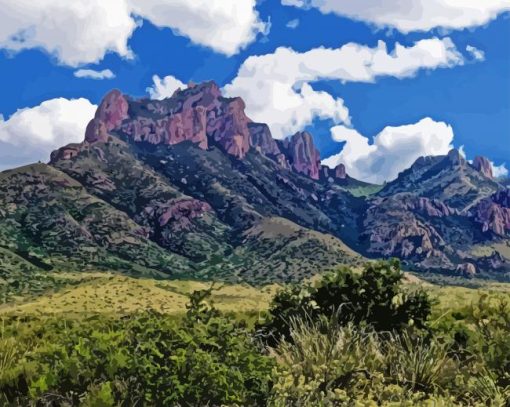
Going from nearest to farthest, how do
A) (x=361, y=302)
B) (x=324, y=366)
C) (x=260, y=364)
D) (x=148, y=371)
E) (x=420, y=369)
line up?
(x=148, y=371)
(x=260, y=364)
(x=324, y=366)
(x=420, y=369)
(x=361, y=302)

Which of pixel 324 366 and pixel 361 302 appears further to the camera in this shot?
pixel 361 302

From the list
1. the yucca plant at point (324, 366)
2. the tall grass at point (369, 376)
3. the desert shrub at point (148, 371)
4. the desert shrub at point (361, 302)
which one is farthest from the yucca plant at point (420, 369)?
the desert shrub at point (148, 371)

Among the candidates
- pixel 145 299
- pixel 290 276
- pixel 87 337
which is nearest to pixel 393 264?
pixel 87 337

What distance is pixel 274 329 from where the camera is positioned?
12.8m

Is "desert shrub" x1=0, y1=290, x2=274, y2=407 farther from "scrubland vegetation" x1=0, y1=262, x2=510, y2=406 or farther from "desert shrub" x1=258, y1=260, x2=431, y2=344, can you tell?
"desert shrub" x1=258, y1=260, x2=431, y2=344

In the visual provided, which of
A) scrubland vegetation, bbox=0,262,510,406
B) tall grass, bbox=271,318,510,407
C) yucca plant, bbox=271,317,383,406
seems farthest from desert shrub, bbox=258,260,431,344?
tall grass, bbox=271,318,510,407

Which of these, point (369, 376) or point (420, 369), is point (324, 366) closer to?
point (369, 376)

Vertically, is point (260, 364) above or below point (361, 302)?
below

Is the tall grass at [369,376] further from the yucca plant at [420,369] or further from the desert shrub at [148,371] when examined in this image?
the desert shrub at [148,371]

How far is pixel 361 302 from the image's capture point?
41.7 ft

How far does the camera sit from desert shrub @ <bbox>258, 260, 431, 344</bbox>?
1250 centimetres

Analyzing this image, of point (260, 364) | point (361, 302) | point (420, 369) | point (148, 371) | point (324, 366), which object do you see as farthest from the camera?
point (361, 302)

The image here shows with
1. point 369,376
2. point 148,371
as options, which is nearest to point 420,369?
point 369,376

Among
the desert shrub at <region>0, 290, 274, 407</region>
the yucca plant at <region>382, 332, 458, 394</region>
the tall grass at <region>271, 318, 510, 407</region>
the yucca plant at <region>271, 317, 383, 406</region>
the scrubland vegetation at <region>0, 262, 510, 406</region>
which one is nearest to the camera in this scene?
the desert shrub at <region>0, 290, 274, 407</region>
